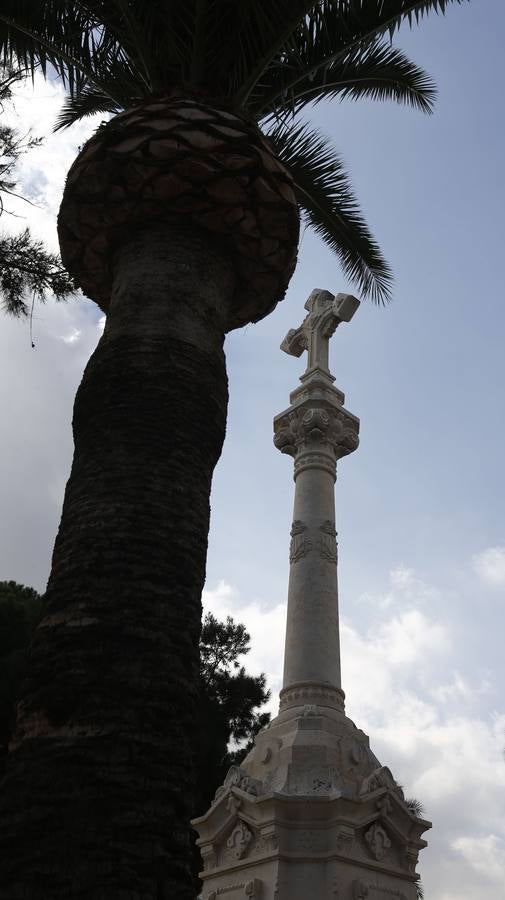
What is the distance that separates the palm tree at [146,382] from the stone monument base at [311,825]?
672 centimetres

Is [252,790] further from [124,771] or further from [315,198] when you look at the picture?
[124,771]

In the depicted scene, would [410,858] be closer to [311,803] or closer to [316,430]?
[311,803]

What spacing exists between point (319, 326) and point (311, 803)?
8.69 metres

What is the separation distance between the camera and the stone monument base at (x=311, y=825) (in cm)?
922

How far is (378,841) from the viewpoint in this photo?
9.63 m

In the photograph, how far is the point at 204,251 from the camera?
4.00 meters

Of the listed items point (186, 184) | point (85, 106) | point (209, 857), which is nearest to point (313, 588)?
point (209, 857)

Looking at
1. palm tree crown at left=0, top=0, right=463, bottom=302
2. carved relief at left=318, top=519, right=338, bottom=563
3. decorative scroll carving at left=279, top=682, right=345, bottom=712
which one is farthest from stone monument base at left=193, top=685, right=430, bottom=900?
palm tree crown at left=0, top=0, right=463, bottom=302

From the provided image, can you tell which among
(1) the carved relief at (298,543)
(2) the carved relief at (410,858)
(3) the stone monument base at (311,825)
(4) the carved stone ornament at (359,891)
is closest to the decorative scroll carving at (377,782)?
(3) the stone monument base at (311,825)

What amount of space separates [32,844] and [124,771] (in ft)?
1.00

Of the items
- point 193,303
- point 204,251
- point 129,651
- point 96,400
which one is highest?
point 204,251

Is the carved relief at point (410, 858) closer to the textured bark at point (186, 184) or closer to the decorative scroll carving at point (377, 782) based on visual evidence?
the decorative scroll carving at point (377, 782)

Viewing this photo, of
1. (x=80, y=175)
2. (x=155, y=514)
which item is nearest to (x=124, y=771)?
(x=155, y=514)

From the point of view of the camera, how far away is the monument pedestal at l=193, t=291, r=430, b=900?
9258mm
